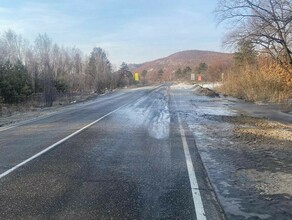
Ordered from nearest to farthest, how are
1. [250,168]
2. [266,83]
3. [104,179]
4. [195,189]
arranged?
[195,189]
[104,179]
[250,168]
[266,83]

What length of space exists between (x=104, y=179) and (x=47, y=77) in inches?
1354

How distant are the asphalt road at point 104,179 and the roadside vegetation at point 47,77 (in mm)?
18263

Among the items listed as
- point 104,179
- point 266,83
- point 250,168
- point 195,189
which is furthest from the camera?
point 266,83

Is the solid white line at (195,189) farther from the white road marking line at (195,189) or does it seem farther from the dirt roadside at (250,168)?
the dirt roadside at (250,168)

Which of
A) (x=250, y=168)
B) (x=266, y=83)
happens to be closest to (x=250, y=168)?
(x=250, y=168)

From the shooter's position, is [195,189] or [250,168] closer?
[195,189]

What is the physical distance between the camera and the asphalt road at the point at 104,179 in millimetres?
5355

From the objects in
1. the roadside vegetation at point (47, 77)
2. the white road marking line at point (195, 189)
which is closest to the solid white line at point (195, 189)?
the white road marking line at point (195, 189)

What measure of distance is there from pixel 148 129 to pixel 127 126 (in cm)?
115

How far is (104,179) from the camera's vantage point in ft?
23.0

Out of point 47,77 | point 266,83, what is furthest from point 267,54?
point 47,77

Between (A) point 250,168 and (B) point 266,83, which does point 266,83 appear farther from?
(A) point 250,168

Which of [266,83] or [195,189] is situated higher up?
[266,83]

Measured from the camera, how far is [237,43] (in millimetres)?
31328
